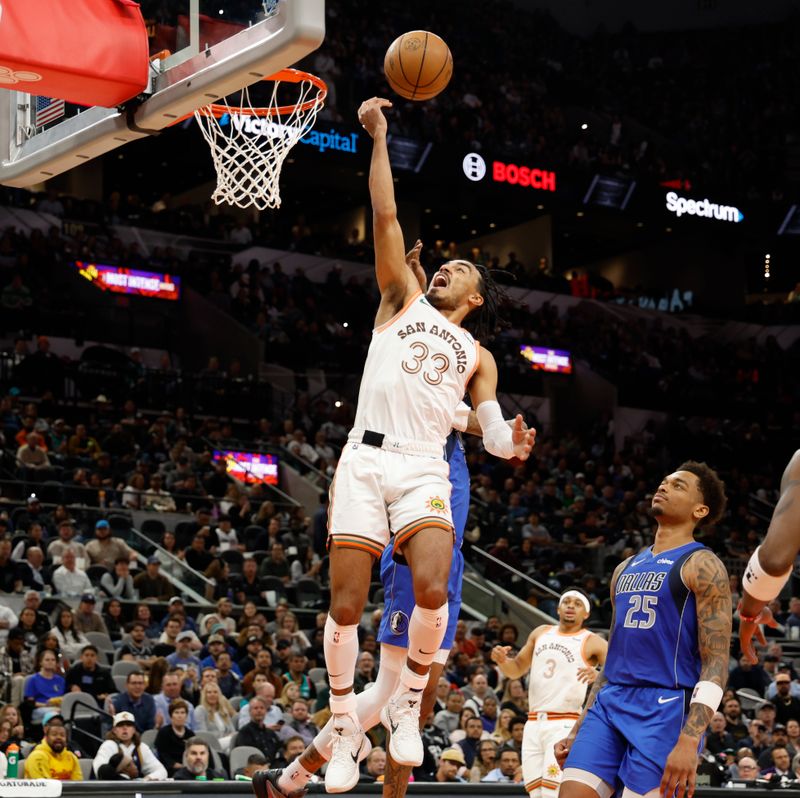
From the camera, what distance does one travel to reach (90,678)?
44.4 feet

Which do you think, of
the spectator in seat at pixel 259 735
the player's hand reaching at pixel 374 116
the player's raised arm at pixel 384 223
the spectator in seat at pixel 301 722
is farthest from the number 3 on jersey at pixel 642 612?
the spectator in seat at pixel 301 722

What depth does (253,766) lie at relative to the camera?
40.9ft

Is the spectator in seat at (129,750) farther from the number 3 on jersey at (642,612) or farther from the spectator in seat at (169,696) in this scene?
the number 3 on jersey at (642,612)

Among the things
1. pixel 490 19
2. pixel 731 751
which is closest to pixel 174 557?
pixel 731 751

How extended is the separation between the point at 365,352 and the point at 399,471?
70.8 ft

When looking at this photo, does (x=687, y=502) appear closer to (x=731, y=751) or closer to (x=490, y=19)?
(x=731, y=751)

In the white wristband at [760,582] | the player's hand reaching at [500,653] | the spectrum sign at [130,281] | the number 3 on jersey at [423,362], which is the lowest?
the player's hand reaching at [500,653]

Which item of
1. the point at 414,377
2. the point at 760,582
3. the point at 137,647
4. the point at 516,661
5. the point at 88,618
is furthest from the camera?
the point at 88,618

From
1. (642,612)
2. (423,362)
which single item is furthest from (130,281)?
(642,612)

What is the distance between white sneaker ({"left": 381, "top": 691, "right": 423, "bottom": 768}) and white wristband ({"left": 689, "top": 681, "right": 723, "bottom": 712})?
52.2 inches

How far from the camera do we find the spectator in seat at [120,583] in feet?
53.4

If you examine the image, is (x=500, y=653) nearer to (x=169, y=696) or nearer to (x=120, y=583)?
(x=169, y=696)

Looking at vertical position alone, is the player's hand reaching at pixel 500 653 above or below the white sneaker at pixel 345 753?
above

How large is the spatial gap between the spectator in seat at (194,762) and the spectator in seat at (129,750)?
0.20m
